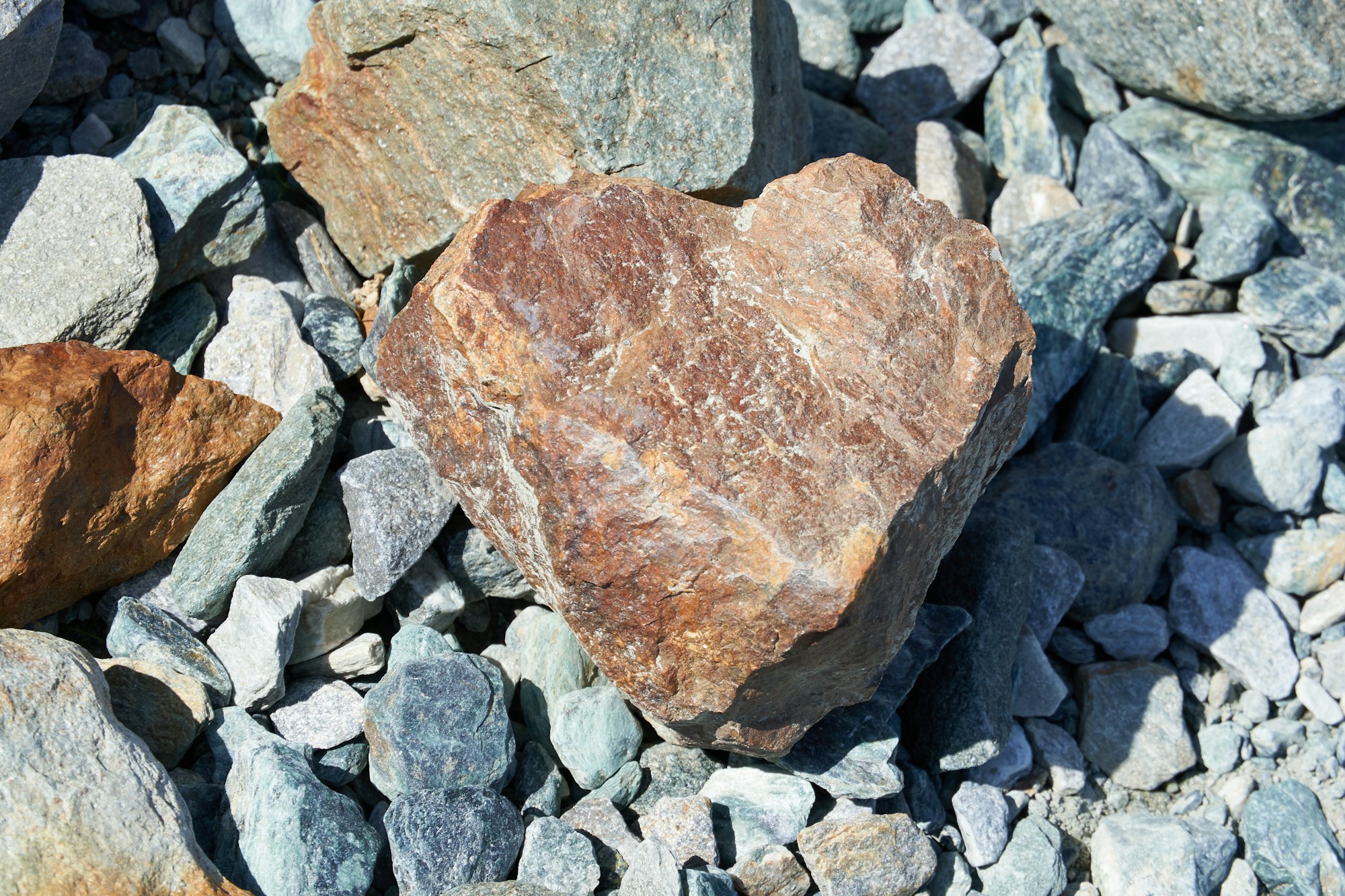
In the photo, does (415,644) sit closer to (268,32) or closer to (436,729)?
(436,729)

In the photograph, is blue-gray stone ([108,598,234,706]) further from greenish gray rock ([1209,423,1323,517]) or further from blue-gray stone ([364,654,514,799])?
greenish gray rock ([1209,423,1323,517])

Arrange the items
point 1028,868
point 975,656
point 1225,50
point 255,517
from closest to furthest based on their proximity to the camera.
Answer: point 255,517
point 1028,868
point 975,656
point 1225,50

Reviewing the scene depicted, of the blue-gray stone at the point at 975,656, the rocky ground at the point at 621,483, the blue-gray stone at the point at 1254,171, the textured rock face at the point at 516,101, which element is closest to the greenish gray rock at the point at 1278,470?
the rocky ground at the point at 621,483

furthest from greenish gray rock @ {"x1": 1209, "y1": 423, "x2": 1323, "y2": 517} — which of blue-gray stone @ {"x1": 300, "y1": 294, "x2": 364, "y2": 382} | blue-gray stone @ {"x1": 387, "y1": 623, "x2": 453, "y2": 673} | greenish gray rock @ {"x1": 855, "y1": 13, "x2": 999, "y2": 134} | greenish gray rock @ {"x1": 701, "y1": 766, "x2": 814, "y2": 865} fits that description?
blue-gray stone @ {"x1": 300, "y1": 294, "x2": 364, "y2": 382}

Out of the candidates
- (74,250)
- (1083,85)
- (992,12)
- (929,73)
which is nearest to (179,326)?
(74,250)

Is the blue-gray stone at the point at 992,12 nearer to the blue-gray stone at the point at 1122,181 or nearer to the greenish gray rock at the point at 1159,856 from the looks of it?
the blue-gray stone at the point at 1122,181

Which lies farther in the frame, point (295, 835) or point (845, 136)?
point (845, 136)

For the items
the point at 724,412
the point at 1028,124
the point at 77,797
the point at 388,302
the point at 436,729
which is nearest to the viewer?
the point at 77,797
